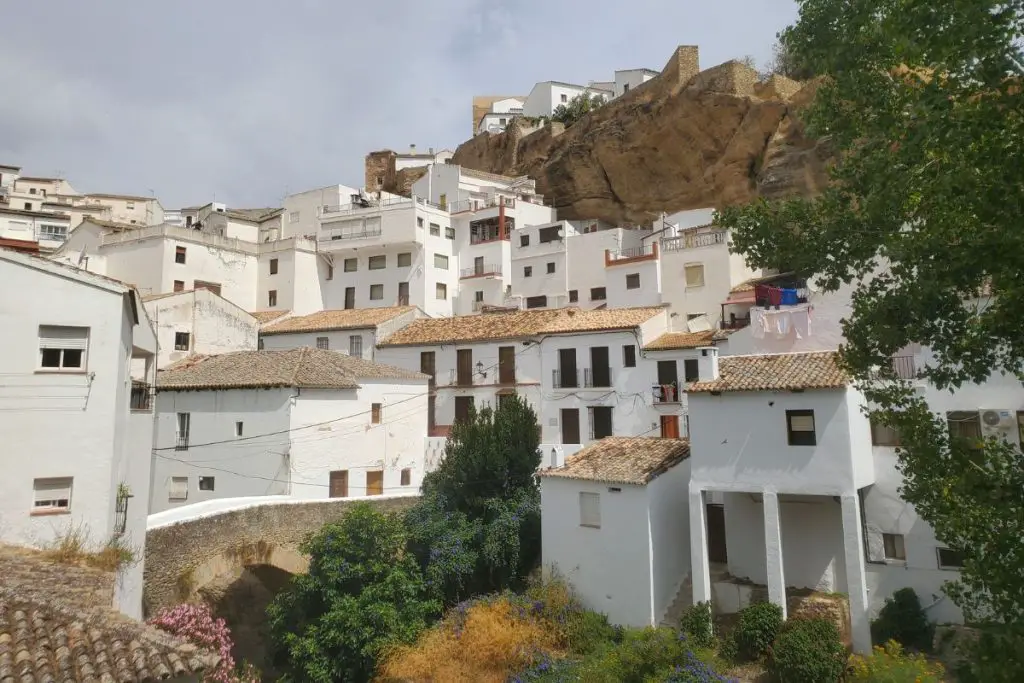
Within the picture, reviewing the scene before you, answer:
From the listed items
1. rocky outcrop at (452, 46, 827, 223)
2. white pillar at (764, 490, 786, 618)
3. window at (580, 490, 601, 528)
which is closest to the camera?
white pillar at (764, 490, 786, 618)

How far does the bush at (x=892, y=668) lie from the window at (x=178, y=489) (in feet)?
71.4

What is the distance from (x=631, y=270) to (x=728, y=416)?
1817 cm

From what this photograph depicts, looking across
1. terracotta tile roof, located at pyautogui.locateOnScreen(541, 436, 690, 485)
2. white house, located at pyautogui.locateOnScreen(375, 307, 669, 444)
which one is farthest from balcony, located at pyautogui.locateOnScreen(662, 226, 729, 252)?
terracotta tile roof, located at pyautogui.locateOnScreen(541, 436, 690, 485)

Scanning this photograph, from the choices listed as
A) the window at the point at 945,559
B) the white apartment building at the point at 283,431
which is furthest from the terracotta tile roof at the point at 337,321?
the window at the point at 945,559

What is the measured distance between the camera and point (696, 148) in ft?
121

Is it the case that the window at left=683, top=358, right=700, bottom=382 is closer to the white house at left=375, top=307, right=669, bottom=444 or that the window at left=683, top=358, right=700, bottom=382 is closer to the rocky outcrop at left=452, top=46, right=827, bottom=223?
the white house at left=375, top=307, right=669, bottom=444

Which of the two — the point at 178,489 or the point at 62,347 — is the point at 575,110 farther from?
the point at 62,347

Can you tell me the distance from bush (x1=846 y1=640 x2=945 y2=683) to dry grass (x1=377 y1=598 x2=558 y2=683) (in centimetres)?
648

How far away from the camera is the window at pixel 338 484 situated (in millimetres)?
24375

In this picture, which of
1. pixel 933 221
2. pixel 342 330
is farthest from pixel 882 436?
pixel 342 330

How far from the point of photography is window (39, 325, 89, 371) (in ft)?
43.3

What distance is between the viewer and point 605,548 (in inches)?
673

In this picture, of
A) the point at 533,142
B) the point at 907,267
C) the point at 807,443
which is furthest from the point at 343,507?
the point at 533,142

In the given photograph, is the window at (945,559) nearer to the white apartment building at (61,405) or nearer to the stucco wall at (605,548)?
the stucco wall at (605,548)
